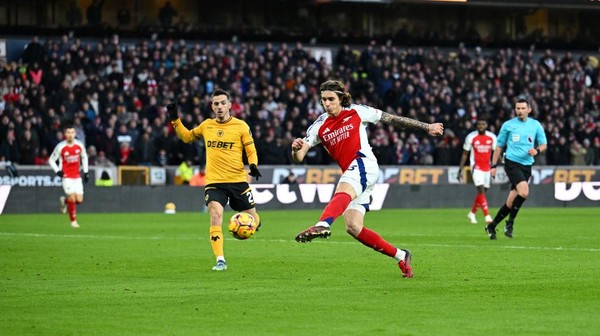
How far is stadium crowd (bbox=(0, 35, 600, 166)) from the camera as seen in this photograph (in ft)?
121

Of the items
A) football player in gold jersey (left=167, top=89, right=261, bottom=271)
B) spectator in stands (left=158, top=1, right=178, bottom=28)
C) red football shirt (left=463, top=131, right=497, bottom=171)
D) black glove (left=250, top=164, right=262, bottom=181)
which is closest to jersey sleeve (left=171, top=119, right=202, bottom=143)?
football player in gold jersey (left=167, top=89, right=261, bottom=271)

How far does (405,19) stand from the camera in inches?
2142

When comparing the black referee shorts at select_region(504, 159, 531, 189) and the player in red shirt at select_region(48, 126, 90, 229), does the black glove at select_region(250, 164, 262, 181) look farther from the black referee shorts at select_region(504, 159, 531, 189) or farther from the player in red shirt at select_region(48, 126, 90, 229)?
the player in red shirt at select_region(48, 126, 90, 229)

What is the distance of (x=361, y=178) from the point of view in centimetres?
1367

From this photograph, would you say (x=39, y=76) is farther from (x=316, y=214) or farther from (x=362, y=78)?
(x=362, y=78)

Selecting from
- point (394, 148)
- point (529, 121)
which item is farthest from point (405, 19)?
point (529, 121)

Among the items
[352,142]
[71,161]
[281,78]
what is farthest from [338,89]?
[281,78]

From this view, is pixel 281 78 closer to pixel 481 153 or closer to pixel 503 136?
pixel 481 153

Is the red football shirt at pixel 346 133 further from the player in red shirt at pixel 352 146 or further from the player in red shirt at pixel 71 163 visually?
the player in red shirt at pixel 71 163

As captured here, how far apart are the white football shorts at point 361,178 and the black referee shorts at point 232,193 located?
9.26 ft

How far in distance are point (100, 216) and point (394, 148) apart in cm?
1205

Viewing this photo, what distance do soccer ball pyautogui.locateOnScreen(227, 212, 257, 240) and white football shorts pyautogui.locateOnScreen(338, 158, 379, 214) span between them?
81.8 inches

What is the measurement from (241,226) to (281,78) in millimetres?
28163

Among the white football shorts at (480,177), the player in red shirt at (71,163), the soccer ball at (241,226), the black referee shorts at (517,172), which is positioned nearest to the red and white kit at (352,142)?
the soccer ball at (241,226)
